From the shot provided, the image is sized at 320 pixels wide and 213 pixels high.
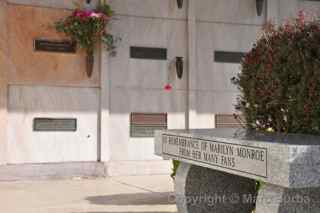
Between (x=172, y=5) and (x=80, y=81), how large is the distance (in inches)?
101

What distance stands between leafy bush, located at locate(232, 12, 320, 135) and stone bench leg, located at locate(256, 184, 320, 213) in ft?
3.36

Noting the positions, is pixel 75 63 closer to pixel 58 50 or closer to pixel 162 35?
pixel 58 50

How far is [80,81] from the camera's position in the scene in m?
10.4

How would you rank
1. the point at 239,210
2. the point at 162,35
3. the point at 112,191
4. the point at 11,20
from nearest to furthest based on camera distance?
the point at 239,210
the point at 112,191
the point at 11,20
the point at 162,35

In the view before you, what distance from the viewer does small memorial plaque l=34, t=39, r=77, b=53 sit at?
1009 cm

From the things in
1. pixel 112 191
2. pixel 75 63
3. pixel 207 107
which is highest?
pixel 75 63

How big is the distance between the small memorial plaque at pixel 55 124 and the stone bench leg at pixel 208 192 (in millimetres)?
5002

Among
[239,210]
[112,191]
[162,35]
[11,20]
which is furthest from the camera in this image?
[162,35]

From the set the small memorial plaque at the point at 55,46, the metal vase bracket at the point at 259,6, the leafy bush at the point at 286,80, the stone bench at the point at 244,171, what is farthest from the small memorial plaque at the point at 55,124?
the leafy bush at the point at 286,80

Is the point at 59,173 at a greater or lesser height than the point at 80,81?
lesser

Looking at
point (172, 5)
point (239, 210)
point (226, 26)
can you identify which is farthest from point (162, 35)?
point (239, 210)

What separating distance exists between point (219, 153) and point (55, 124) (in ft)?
20.0

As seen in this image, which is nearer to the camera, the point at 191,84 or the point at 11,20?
the point at 11,20

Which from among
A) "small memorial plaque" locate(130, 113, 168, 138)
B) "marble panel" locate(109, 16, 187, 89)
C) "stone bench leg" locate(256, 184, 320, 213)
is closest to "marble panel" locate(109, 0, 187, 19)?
"marble panel" locate(109, 16, 187, 89)
